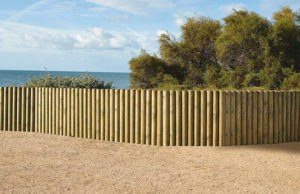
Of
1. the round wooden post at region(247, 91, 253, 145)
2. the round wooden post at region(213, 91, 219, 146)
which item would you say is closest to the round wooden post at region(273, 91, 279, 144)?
the round wooden post at region(247, 91, 253, 145)

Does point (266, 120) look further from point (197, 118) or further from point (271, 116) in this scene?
point (197, 118)

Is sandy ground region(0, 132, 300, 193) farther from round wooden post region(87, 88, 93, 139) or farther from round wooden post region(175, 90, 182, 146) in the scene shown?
round wooden post region(87, 88, 93, 139)

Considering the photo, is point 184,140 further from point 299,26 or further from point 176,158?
point 299,26

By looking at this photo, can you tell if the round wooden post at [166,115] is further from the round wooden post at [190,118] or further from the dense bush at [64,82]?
the dense bush at [64,82]

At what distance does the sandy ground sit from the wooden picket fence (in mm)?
367

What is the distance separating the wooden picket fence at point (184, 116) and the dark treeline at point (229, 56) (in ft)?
18.8

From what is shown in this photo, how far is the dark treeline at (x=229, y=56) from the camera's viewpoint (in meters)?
15.6

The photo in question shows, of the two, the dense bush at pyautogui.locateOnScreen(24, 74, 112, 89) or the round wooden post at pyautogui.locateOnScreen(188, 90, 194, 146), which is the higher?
the dense bush at pyautogui.locateOnScreen(24, 74, 112, 89)

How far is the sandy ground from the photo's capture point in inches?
197

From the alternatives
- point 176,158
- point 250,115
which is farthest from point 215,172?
point 250,115

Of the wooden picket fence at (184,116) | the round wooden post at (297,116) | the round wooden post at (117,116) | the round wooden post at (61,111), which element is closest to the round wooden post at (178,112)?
the wooden picket fence at (184,116)

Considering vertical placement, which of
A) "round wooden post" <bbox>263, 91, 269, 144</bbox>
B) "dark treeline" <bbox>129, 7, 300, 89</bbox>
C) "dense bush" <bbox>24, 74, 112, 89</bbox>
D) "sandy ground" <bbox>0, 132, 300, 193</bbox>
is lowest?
"sandy ground" <bbox>0, 132, 300, 193</bbox>

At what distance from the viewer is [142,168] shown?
6.03 m

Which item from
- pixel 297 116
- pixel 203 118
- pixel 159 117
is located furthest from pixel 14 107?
pixel 297 116
